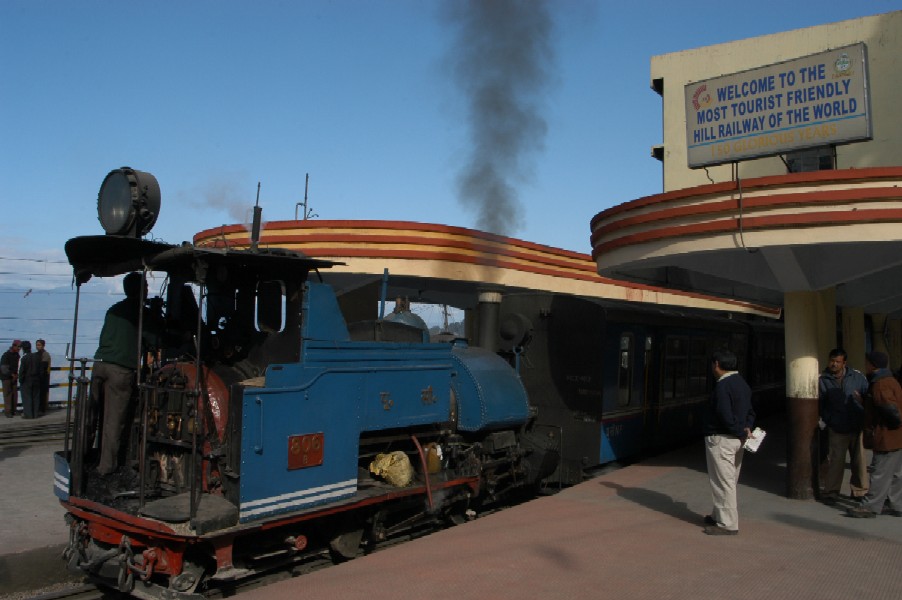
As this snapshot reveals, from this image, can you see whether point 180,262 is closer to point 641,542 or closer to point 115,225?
point 115,225

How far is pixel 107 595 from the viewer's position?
5.71 metres

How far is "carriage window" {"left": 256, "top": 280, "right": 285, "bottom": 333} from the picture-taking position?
6.01m

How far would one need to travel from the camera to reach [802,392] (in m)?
7.39

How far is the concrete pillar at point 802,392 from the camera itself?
24.1 ft

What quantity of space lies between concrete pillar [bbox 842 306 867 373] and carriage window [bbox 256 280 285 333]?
896 cm

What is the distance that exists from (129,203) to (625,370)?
6.98 metres

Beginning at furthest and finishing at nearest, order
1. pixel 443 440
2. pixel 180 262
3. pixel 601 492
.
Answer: pixel 601 492 < pixel 443 440 < pixel 180 262

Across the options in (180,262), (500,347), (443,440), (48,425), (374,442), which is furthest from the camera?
(48,425)

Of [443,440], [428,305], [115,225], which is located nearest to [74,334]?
[115,225]

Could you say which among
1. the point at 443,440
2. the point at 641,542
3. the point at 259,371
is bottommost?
the point at 641,542

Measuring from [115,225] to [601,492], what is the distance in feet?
18.9

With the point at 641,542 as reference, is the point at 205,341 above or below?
above

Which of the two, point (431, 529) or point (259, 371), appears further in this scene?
point (431, 529)

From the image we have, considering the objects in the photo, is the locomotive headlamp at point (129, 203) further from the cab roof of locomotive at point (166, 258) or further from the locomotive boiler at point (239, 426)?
the cab roof of locomotive at point (166, 258)
